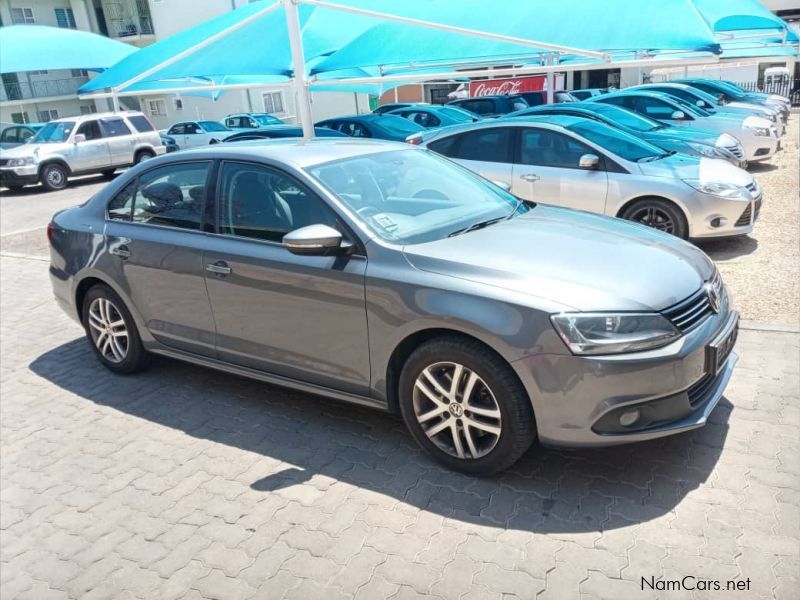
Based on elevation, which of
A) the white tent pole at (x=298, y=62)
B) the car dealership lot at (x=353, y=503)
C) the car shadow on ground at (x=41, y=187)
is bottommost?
the car shadow on ground at (x=41, y=187)

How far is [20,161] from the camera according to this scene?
58.5ft

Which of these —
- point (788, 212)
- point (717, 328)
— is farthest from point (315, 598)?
point (788, 212)

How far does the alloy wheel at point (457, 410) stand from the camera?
325 cm

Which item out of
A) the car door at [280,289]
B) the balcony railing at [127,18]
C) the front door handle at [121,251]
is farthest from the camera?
the balcony railing at [127,18]

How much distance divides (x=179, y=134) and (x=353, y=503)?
76.2ft

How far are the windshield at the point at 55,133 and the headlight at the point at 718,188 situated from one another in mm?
17364

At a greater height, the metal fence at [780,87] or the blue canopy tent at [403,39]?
the blue canopy tent at [403,39]

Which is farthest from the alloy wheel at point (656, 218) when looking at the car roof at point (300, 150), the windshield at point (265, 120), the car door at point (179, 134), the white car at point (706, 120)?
the car door at point (179, 134)

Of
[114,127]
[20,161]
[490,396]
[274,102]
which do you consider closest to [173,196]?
[490,396]

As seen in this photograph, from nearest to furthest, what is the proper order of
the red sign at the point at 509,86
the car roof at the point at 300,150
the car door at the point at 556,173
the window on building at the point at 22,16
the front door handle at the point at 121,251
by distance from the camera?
the car roof at the point at 300,150, the front door handle at the point at 121,251, the car door at the point at 556,173, the red sign at the point at 509,86, the window on building at the point at 22,16

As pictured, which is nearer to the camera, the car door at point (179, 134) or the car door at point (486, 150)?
the car door at point (486, 150)

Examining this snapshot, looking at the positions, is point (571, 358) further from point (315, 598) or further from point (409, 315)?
point (315, 598)

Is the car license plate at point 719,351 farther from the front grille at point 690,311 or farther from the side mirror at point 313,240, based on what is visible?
the side mirror at point 313,240

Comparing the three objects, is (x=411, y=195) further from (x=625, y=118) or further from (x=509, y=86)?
(x=509, y=86)
